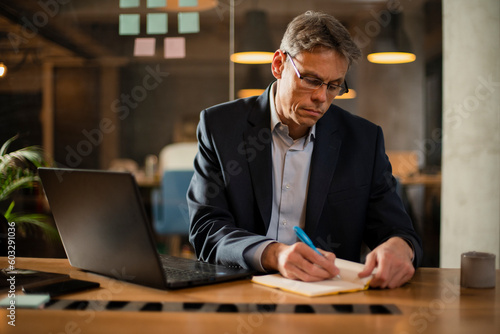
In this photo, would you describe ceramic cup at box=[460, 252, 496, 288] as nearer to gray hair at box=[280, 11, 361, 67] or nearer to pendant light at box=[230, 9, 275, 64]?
gray hair at box=[280, 11, 361, 67]

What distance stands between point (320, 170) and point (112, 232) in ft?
2.49

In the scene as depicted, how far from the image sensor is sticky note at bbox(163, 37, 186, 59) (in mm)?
4270

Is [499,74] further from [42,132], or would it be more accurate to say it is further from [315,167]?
[42,132]

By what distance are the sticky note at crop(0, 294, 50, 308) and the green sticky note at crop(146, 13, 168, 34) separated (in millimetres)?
3388

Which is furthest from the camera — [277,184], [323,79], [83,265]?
[277,184]

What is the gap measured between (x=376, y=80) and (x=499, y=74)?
90 cm

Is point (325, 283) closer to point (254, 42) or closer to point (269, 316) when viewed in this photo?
point (269, 316)

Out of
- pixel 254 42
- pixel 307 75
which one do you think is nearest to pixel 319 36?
pixel 307 75

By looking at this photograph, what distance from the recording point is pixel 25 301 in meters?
1.11

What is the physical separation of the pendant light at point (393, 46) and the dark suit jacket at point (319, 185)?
2514 mm

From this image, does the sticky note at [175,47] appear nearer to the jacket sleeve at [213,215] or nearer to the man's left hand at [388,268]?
the jacket sleeve at [213,215]

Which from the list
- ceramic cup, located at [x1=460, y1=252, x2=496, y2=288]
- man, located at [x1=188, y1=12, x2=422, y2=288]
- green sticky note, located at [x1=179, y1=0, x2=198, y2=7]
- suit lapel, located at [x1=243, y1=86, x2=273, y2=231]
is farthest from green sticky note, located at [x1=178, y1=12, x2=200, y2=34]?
ceramic cup, located at [x1=460, y1=252, x2=496, y2=288]

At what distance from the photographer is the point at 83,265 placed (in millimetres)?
1423

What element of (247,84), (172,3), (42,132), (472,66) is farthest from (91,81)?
(472,66)
